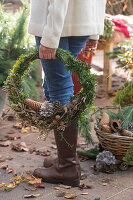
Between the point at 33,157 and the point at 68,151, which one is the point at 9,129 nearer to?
the point at 33,157

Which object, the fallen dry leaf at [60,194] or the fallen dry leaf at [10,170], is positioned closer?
the fallen dry leaf at [60,194]

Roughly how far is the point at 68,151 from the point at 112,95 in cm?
282

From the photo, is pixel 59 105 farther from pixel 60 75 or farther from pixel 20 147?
pixel 20 147

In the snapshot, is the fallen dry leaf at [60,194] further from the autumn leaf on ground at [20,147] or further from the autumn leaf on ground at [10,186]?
the autumn leaf on ground at [20,147]

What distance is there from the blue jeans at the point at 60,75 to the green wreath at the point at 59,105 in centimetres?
11

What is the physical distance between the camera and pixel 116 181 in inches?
98.7

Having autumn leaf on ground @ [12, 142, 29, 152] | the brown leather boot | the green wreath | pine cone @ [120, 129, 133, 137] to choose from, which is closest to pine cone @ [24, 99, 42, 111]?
the green wreath

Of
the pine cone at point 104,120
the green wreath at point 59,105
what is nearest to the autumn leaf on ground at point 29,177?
the green wreath at point 59,105

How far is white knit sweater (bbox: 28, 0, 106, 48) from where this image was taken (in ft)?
6.47

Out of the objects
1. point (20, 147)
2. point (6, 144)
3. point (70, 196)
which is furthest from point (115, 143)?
point (6, 144)

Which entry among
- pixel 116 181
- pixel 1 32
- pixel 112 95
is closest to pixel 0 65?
pixel 1 32

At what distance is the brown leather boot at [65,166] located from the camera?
2320mm

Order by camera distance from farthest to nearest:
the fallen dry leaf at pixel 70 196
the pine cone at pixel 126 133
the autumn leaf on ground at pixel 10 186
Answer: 1. the pine cone at pixel 126 133
2. the autumn leaf on ground at pixel 10 186
3. the fallen dry leaf at pixel 70 196

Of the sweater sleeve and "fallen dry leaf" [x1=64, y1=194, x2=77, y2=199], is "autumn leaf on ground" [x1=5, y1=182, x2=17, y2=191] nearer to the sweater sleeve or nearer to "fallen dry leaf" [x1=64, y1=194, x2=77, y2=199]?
"fallen dry leaf" [x1=64, y1=194, x2=77, y2=199]
